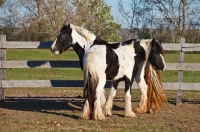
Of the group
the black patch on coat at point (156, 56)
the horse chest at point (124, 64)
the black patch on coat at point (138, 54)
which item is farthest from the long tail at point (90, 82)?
the black patch on coat at point (156, 56)

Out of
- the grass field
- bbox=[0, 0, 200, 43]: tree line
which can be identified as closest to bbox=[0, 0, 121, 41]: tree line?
bbox=[0, 0, 200, 43]: tree line

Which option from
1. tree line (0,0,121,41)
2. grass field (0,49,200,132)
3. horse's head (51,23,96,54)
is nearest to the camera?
grass field (0,49,200,132)

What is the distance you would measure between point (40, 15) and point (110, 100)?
30549 millimetres

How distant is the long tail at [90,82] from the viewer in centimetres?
749

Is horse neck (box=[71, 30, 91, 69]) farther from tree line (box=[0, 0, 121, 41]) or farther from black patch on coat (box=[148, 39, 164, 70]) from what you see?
tree line (box=[0, 0, 121, 41])

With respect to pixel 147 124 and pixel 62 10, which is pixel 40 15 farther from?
pixel 147 124

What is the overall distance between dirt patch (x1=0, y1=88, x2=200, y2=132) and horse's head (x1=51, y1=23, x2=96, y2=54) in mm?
1408

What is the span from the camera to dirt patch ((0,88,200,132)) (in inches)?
285

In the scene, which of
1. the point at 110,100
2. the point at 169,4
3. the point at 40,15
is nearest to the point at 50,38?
the point at 40,15

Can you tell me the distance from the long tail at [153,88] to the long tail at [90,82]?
178 centimetres

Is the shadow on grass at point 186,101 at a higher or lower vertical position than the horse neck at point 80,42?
lower

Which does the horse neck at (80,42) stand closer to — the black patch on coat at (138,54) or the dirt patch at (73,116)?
the black patch on coat at (138,54)

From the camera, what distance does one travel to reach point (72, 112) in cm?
885

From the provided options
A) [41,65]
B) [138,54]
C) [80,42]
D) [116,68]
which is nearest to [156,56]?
[138,54]
